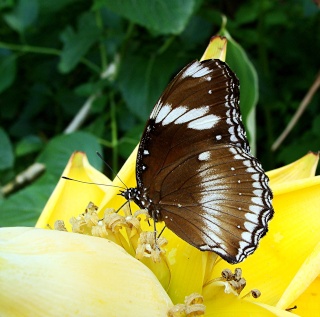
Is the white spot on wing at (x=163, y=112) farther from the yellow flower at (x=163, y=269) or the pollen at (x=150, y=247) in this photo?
the pollen at (x=150, y=247)

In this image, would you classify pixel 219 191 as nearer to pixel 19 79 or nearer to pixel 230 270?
pixel 230 270

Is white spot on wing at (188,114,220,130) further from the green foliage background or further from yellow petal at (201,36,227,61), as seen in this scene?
the green foliage background

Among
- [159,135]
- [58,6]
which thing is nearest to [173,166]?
[159,135]

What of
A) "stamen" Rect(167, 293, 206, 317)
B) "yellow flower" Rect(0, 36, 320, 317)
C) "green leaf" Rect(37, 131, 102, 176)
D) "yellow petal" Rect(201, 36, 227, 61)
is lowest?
"stamen" Rect(167, 293, 206, 317)

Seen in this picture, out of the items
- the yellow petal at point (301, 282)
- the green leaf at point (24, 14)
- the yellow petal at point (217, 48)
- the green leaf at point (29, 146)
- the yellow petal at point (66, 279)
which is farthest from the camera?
the green leaf at point (24, 14)

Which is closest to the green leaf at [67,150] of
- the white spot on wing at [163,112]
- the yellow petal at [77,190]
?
the yellow petal at [77,190]

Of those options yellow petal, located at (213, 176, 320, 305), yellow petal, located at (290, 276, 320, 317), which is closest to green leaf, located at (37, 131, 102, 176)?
yellow petal, located at (213, 176, 320, 305)

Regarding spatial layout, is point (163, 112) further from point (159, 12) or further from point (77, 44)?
point (77, 44)
